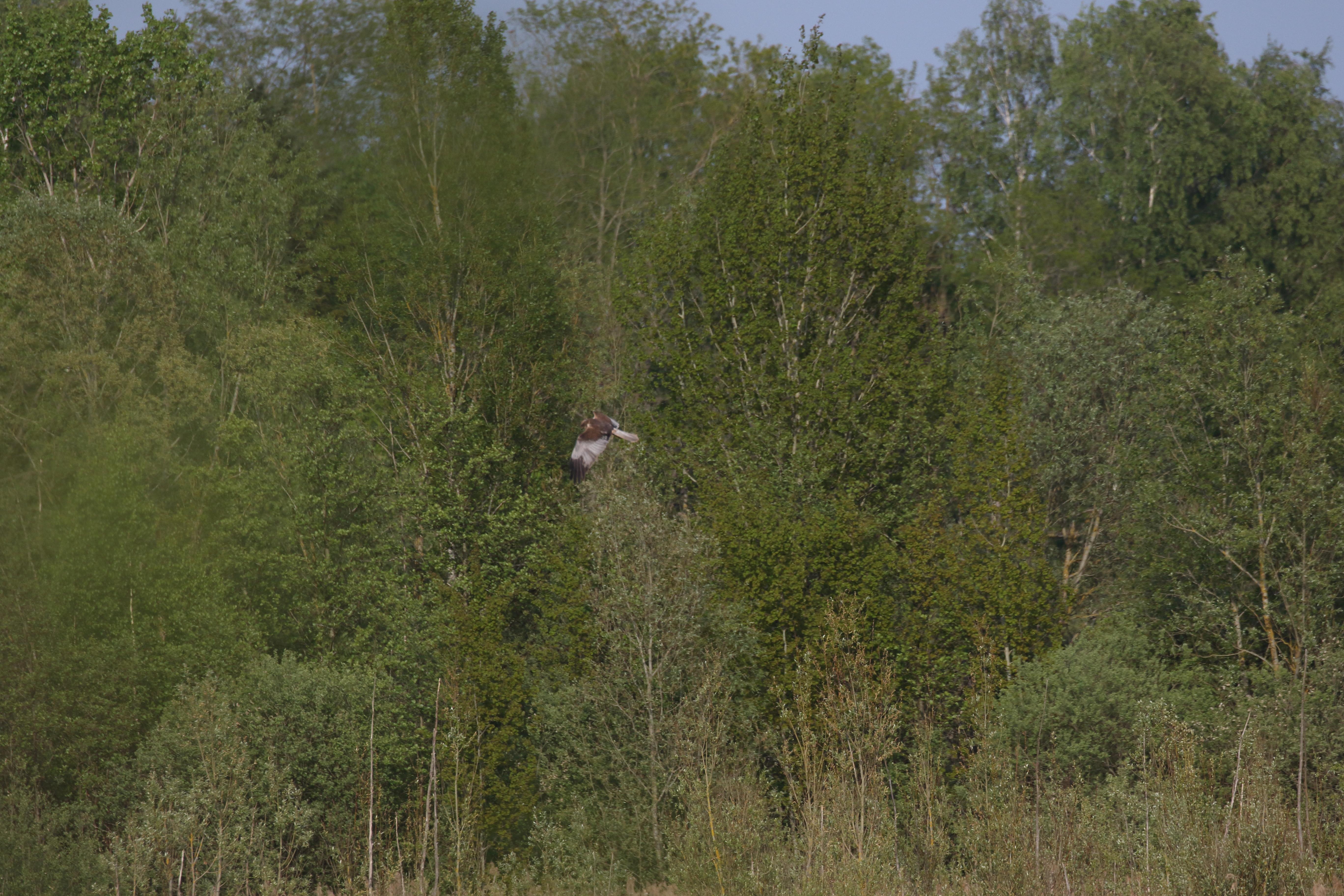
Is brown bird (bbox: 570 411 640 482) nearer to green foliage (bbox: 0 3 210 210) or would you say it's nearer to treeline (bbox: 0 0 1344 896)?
treeline (bbox: 0 0 1344 896)

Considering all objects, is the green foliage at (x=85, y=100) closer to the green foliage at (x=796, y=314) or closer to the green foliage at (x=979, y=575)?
the green foliage at (x=796, y=314)

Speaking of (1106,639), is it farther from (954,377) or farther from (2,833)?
(2,833)

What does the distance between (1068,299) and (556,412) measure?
1547cm

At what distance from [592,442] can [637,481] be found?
111 inches

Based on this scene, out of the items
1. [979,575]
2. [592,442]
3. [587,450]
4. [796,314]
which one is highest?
[796,314]

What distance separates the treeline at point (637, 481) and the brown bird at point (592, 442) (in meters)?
0.51

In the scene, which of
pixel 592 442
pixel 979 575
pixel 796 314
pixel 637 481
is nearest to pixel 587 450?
pixel 592 442

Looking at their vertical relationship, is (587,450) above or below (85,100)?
below

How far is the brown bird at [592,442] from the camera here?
113 ft

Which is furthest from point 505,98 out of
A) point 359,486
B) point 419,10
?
point 359,486

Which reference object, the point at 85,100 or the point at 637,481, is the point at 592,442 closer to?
the point at 637,481

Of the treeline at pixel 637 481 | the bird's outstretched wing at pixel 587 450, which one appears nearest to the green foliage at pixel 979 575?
the treeline at pixel 637 481

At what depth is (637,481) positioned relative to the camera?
32562 mm

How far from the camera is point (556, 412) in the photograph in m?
35.6
